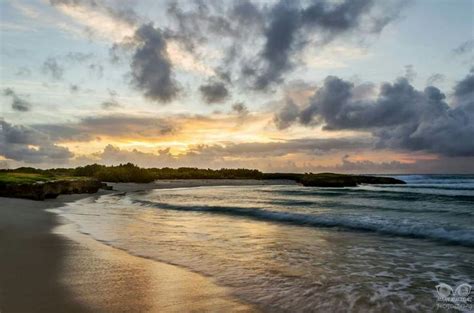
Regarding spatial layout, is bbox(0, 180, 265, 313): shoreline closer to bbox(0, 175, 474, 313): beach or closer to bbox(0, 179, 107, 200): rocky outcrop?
bbox(0, 175, 474, 313): beach

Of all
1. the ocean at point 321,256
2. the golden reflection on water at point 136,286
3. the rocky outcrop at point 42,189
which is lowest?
the ocean at point 321,256

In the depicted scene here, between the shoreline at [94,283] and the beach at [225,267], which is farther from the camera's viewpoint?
the beach at [225,267]

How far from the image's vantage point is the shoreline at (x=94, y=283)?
7.11 meters

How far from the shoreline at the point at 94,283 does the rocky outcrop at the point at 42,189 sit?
2357 cm

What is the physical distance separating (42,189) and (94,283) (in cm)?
3190

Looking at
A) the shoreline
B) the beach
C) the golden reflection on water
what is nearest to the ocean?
the beach

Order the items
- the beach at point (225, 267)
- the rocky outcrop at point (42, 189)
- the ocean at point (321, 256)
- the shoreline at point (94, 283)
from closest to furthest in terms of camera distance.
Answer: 1. the shoreline at point (94, 283)
2. the beach at point (225, 267)
3. the ocean at point (321, 256)
4. the rocky outcrop at point (42, 189)

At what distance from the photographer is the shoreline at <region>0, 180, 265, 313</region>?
7.11 m

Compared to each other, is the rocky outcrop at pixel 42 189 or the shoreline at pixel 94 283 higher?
the rocky outcrop at pixel 42 189

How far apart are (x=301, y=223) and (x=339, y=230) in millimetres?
3734

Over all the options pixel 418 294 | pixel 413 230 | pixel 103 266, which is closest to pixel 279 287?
pixel 418 294

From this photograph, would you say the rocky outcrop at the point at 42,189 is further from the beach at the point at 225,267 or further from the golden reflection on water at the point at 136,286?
the golden reflection on water at the point at 136,286

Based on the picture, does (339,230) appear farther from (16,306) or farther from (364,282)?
(16,306)

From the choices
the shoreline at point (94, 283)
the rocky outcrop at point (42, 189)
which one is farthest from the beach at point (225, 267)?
the rocky outcrop at point (42, 189)
